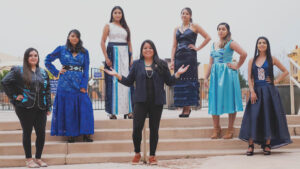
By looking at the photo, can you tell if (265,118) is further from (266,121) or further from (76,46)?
(76,46)

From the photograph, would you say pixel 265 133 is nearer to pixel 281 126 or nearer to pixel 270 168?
pixel 281 126

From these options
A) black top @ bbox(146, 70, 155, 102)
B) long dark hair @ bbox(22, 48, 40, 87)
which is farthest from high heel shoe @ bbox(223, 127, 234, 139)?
long dark hair @ bbox(22, 48, 40, 87)

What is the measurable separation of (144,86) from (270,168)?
1854mm

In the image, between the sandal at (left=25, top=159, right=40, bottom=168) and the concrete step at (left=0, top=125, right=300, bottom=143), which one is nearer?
the sandal at (left=25, top=159, right=40, bottom=168)

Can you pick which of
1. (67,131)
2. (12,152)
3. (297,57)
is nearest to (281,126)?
(67,131)

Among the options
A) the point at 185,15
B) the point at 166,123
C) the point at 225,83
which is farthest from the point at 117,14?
the point at 225,83

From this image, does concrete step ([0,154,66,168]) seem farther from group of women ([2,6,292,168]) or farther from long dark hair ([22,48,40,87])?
long dark hair ([22,48,40,87])

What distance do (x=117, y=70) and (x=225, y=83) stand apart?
1.88 metres

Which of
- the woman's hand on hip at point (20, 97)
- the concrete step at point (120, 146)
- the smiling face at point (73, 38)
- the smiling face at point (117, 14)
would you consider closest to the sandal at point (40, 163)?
the concrete step at point (120, 146)

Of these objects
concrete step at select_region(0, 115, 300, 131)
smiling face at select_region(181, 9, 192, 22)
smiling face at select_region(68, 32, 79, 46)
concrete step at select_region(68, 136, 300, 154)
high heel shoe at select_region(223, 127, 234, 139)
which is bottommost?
concrete step at select_region(68, 136, 300, 154)

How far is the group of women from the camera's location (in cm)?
491

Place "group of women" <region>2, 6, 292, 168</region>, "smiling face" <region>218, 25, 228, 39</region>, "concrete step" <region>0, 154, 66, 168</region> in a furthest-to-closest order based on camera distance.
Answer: "smiling face" <region>218, 25, 228, 39</region>
"concrete step" <region>0, 154, 66, 168</region>
"group of women" <region>2, 6, 292, 168</region>

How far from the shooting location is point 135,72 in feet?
16.3

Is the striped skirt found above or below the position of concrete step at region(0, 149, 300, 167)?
above
